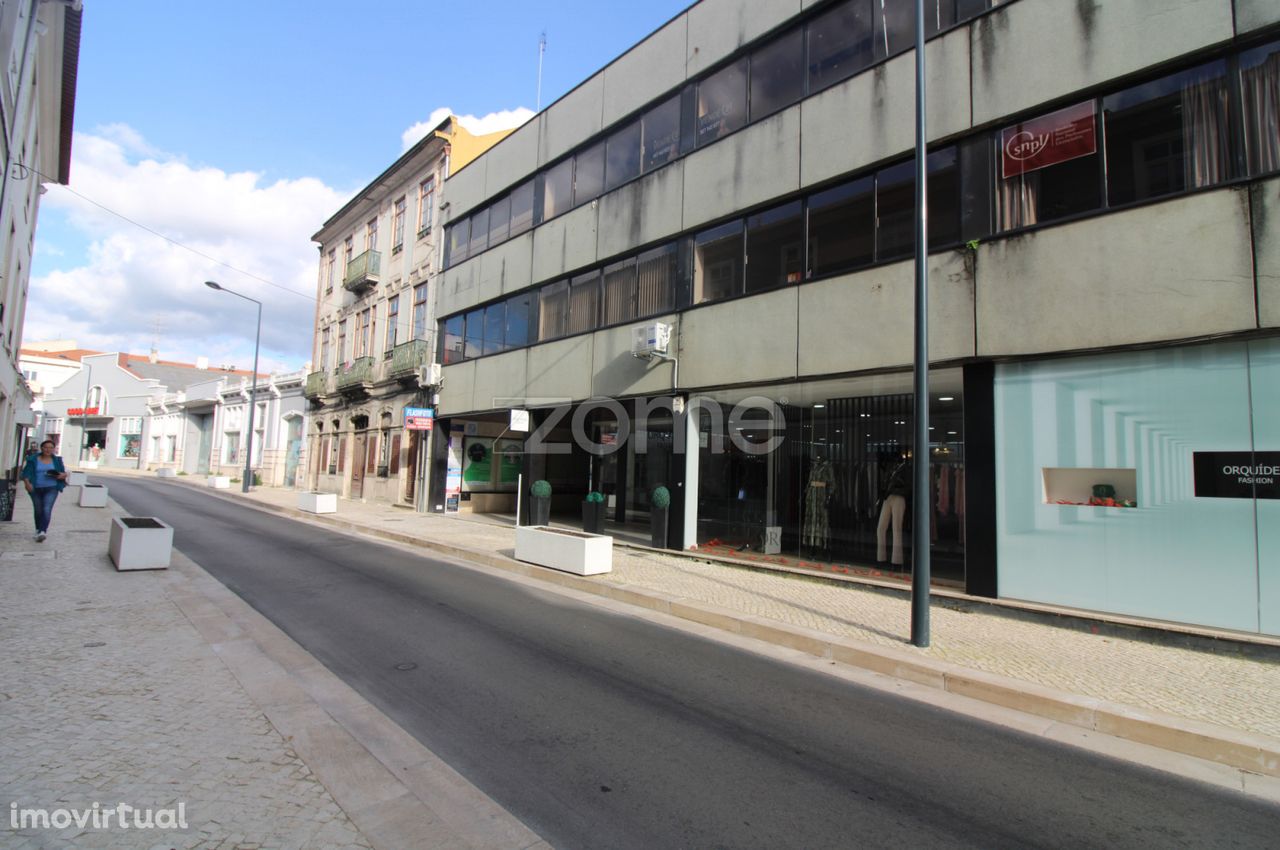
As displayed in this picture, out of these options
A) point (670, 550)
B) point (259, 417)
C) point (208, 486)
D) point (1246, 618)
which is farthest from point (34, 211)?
point (1246, 618)

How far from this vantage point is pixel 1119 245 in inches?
285

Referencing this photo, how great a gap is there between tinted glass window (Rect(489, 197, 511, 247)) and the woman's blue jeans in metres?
12.0

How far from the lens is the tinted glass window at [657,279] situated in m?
13.0

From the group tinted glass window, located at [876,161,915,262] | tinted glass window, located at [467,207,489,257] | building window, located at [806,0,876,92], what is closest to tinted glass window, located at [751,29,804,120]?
building window, located at [806,0,876,92]

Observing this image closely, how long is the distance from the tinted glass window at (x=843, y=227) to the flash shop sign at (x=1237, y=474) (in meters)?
4.94

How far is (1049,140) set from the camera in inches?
316

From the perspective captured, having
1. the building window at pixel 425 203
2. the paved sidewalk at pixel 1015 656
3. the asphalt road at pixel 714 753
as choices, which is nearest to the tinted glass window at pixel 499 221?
the building window at pixel 425 203

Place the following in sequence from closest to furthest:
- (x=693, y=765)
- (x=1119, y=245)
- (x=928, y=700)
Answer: (x=693, y=765)
(x=928, y=700)
(x=1119, y=245)

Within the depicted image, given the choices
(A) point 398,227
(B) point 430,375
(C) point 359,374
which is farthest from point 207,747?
(A) point 398,227

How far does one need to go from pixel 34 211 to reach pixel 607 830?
2803 cm

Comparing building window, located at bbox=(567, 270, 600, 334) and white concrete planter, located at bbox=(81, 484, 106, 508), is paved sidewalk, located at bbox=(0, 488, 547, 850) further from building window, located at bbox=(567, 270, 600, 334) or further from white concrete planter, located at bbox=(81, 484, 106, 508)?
white concrete planter, located at bbox=(81, 484, 106, 508)

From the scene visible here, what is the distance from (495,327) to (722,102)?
9.42 metres

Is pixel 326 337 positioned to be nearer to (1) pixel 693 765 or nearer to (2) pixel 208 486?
(2) pixel 208 486

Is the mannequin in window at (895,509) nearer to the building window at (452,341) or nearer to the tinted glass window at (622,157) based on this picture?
the tinted glass window at (622,157)
